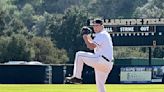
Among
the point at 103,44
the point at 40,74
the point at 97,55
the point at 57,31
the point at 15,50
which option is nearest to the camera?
the point at 103,44

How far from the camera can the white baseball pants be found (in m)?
16.6

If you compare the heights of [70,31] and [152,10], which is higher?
[152,10]

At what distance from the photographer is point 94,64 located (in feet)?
55.4

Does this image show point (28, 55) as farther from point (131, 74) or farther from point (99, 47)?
point (99, 47)

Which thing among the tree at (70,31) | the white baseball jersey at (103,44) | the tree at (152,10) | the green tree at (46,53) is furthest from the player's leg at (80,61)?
the tree at (152,10)

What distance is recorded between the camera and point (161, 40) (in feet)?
157

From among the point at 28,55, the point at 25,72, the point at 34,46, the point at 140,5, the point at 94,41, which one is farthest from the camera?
the point at 140,5

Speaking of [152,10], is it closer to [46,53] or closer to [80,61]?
[46,53]

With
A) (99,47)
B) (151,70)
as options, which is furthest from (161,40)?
(99,47)

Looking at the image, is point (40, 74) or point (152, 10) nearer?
point (40, 74)

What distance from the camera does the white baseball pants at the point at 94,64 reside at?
16.6 m

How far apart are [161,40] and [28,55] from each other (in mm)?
42240

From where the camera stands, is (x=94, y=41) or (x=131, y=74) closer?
(x=94, y=41)

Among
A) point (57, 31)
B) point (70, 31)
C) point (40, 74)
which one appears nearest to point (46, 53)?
point (70, 31)
